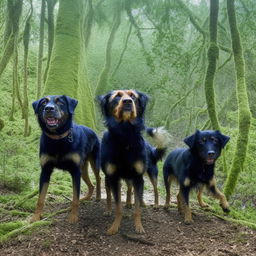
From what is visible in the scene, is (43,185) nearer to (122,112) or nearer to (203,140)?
(122,112)

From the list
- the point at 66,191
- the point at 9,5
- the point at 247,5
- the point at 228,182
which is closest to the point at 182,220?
the point at 228,182

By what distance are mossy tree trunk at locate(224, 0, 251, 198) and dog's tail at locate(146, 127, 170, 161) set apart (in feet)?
4.25

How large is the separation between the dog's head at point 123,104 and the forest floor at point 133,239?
156 cm

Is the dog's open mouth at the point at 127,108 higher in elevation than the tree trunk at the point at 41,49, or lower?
lower

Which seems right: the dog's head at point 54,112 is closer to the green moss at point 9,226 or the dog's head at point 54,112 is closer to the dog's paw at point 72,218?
the dog's paw at point 72,218

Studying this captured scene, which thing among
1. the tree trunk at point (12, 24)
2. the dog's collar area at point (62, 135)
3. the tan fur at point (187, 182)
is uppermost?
the tree trunk at point (12, 24)

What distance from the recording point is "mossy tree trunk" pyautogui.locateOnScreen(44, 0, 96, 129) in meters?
8.36

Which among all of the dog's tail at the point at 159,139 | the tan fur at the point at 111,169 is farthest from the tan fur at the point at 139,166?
the dog's tail at the point at 159,139

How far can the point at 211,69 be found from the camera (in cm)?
696

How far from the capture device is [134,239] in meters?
4.49

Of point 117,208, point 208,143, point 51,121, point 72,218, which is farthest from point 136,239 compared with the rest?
point 51,121

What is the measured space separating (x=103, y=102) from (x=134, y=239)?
194 cm

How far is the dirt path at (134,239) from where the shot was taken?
417 centimetres

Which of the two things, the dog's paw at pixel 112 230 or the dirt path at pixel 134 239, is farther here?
the dog's paw at pixel 112 230
